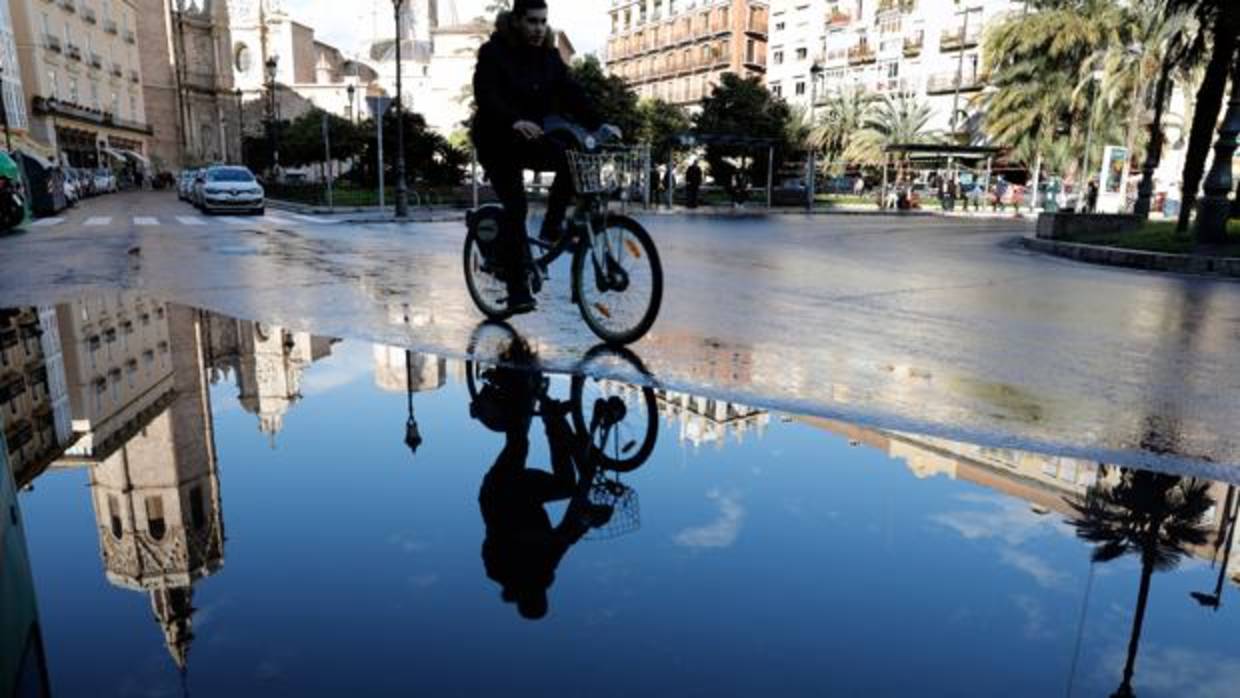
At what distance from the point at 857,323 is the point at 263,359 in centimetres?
414

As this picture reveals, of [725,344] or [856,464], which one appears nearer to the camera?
[856,464]

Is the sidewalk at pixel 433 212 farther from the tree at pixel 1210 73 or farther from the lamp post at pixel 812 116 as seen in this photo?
the tree at pixel 1210 73

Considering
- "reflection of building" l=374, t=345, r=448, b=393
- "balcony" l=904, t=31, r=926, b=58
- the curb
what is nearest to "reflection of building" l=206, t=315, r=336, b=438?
"reflection of building" l=374, t=345, r=448, b=393

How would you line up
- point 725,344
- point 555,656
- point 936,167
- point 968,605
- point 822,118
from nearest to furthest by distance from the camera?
point 555,656, point 968,605, point 725,344, point 936,167, point 822,118

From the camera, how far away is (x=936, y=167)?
5131cm

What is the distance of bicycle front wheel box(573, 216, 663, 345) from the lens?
5.05m

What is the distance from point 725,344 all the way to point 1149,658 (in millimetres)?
3559

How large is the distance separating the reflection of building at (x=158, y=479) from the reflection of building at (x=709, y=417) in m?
1.78

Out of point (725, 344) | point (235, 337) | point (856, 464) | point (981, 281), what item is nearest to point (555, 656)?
point (856, 464)

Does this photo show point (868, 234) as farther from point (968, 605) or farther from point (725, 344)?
point (968, 605)

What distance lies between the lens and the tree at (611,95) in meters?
43.0

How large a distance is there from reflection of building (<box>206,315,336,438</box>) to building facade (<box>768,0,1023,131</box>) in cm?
5235

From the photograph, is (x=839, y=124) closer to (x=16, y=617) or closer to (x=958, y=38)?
(x=958, y=38)

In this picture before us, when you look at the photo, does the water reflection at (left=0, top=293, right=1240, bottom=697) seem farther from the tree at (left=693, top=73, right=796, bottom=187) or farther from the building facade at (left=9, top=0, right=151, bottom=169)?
the building facade at (left=9, top=0, right=151, bottom=169)
